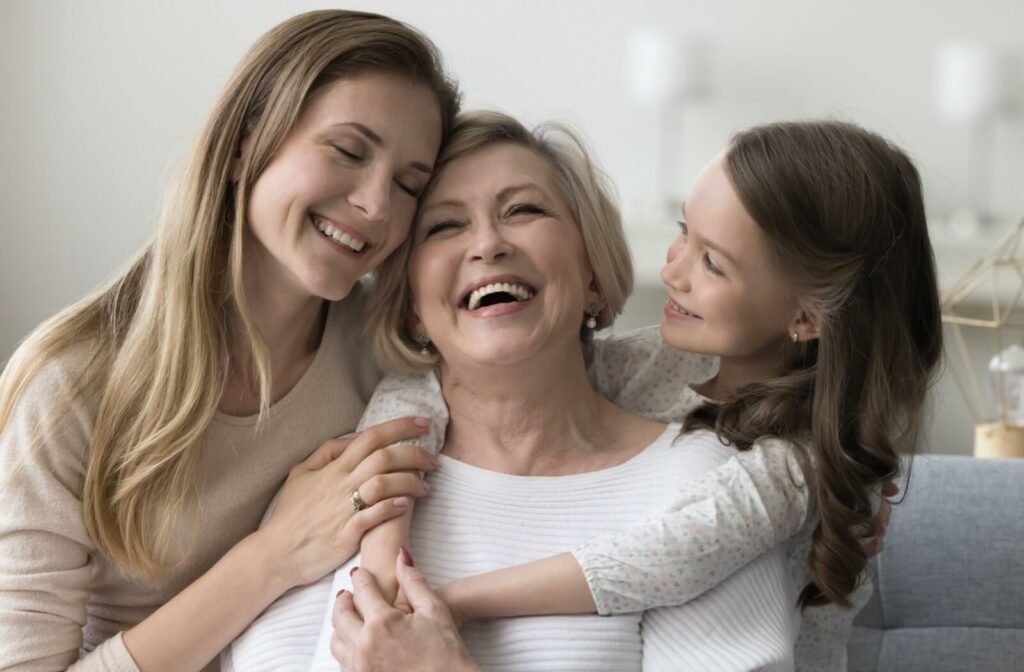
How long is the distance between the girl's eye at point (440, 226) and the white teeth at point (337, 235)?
0.13 meters

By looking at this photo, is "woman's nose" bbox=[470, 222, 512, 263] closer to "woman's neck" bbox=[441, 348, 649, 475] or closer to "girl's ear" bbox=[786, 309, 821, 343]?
"woman's neck" bbox=[441, 348, 649, 475]

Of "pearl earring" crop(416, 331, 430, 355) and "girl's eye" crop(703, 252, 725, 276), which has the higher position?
"girl's eye" crop(703, 252, 725, 276)

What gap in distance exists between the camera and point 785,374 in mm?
1981

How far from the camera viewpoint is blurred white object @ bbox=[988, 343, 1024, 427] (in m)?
3.96

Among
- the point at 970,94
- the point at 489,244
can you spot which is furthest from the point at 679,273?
the point at 970,94

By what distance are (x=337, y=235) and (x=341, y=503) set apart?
405 millimetres

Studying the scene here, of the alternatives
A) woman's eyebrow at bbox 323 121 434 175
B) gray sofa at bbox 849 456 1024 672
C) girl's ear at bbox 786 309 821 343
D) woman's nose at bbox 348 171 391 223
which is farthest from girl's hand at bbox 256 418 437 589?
gray sofa at bbox 849 456 1024 672

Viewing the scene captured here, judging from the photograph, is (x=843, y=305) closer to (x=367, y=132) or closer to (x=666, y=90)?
(x=367, y=132)

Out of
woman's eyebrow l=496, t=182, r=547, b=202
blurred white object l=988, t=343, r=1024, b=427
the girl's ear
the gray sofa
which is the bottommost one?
blurred white object l=988, t=343, r=1024, b=427

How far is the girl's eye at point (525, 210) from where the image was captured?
195 cm

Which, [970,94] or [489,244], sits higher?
[489,244]

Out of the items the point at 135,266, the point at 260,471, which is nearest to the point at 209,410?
the point at 260,471

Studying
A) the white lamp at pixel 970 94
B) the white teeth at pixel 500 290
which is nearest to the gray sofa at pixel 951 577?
the white teeth at pixel 500 290

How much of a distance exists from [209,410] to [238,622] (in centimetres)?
32
